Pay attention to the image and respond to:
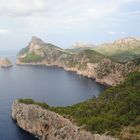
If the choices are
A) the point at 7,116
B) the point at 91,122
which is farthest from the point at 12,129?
the point at 91,122

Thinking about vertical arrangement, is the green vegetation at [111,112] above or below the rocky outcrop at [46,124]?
above

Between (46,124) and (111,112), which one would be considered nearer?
(111,112)

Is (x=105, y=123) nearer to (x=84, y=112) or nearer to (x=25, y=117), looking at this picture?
(x=84, y=112)

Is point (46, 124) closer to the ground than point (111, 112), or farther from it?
closer to the ground

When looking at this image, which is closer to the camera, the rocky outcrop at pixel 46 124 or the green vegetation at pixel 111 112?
the green vegetation at pixel 111 112
